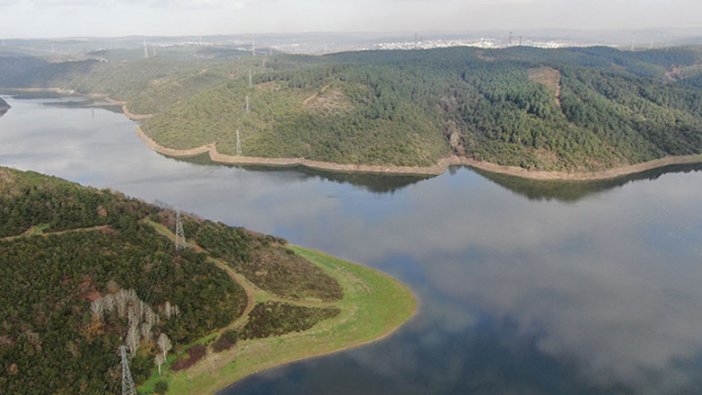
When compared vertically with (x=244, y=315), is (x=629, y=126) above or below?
above

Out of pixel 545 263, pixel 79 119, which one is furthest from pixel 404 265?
pixel 79 119

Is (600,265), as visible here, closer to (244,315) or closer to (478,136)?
(244,315)

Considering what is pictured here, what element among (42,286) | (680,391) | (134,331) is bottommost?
(680,391)

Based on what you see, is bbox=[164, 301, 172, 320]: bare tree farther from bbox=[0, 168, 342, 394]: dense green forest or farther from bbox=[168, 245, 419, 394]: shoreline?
bbox=[168, 245, 419, 394]: shoreline

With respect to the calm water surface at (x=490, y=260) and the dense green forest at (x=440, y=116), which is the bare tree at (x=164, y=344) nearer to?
the calm water surface at (x=490, y=260)

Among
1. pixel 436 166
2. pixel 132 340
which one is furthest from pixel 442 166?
pixel 132 340

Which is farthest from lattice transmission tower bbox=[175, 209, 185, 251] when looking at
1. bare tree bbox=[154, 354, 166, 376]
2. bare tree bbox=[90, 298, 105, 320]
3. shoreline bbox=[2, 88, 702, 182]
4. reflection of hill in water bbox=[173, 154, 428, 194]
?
shoreline bbox=[2, 88, 702, 182]
